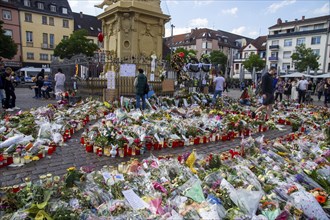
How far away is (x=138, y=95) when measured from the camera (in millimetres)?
Result: 9641

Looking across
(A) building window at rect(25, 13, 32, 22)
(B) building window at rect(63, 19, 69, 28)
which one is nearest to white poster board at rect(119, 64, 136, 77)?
(A) building window at rect(25, 13, 32, 22)

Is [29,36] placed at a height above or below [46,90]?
above

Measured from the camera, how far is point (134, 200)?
2959 mm

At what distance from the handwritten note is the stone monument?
1073 centimetres

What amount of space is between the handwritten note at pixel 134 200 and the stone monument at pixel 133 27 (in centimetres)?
1073

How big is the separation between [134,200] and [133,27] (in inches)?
449

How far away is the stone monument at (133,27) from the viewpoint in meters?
12.8

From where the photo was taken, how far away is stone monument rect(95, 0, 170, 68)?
1278cm

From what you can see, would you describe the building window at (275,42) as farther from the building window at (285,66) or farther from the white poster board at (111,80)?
the white poster board at (111,80)

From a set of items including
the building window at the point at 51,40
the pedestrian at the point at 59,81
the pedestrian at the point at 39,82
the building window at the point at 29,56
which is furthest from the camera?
the building window at the point at 51,40

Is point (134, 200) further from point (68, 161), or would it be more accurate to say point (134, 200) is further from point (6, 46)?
point (6, 46)

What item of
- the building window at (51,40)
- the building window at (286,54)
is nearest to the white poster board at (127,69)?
the building window at (51,40)

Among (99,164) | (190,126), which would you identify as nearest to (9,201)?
(99,164)

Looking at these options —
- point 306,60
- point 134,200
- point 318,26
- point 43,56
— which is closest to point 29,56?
point 43,56
